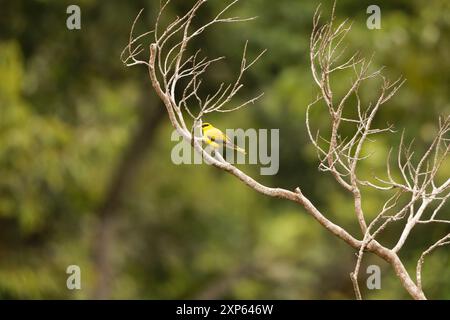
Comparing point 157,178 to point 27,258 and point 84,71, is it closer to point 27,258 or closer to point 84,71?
point 84,71

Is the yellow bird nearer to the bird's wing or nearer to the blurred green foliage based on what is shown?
the bird's wing

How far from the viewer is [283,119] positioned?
17672 mm

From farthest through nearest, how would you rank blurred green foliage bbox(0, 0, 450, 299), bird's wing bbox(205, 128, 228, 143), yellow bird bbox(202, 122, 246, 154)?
blurred green foliage bbox(0, 0, 450, 299)
bird's wing bbox(205, 128, 228, 143)
yellow bird bbox(202, 122, 246, 154)

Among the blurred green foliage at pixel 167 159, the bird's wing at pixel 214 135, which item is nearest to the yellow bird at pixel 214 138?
the bird's wing at pixel 214 135

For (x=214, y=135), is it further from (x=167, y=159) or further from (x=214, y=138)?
(x=167, y=159)

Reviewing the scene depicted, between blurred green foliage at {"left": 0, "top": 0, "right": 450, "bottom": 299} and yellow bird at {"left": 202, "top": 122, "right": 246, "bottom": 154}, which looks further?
blurred green foliage at {"left": 0, "top": 0, "right": 450, "bottom": 299}

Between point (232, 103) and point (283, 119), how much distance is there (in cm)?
140

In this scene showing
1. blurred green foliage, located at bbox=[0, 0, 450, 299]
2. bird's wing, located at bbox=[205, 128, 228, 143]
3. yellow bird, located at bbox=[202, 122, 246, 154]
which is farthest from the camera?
blurred green foliage, located at bbox=[0, 0, 450, 299]

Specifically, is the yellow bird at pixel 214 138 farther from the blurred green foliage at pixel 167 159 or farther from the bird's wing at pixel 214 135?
the blurred green foliage at pixel 167 159

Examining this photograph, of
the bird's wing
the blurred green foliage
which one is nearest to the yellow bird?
the bird's wing

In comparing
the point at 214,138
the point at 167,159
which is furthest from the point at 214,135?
the point at 167,159

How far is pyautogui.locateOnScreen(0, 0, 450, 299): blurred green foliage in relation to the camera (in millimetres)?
13344

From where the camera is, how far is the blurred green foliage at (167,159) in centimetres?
1334
